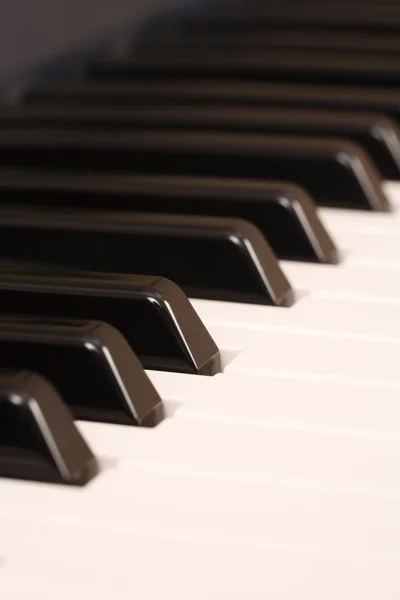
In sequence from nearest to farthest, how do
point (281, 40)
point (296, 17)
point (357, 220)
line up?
point (357, 220) < point (281, 40) < point (296, 17)

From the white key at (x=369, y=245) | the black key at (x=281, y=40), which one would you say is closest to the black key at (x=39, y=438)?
the white key at (x=369, y=245)

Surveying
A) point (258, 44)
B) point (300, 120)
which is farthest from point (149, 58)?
point (300, 120)

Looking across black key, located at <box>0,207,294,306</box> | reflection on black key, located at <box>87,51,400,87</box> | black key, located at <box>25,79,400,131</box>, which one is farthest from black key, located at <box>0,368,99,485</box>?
reflection on black key, located at <box>87,51,400,87</box>

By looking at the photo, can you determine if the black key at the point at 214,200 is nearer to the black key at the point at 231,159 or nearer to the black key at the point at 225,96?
the black key at the point at 231,159

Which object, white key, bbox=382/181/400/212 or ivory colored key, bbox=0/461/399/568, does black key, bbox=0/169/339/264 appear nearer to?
white key, bbox=382/181/400/212

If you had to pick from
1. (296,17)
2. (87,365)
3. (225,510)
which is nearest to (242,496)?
(225,510)

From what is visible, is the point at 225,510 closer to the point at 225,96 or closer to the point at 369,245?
the point at 369,245

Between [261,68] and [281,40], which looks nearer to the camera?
[261,68]

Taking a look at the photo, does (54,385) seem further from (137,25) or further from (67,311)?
(137,25)
